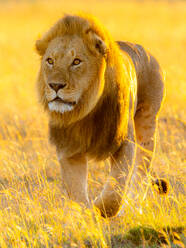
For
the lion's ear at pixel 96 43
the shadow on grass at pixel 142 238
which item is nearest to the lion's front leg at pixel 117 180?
the shadow on grass at pixel 142 238

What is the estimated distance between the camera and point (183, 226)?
3.75 m

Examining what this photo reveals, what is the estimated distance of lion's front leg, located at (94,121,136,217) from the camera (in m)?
4.07

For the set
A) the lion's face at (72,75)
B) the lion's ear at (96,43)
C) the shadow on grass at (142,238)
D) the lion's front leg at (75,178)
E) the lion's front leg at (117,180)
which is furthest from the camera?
the lion's front leg at (75,178)

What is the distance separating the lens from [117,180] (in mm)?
4168

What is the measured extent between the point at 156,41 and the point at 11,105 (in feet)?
32.0

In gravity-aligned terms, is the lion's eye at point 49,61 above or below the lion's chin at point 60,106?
above

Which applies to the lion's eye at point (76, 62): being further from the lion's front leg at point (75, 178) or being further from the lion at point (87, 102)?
the lion's front leg at point (75, 178)

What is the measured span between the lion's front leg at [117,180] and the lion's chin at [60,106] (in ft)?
2.05

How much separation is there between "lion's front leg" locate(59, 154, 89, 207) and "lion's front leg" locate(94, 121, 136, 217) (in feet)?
0.49

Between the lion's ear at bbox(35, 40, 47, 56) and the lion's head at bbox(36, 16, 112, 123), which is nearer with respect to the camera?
the lion's head at bbox(36, 16, 112, 123)

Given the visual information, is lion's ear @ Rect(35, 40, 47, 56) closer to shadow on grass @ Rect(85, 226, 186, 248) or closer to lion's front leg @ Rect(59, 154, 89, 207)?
lion's front leg @ Rect(59, 154, 89, 207)

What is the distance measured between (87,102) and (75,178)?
2.09ft

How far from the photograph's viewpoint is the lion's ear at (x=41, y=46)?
4.14 meters

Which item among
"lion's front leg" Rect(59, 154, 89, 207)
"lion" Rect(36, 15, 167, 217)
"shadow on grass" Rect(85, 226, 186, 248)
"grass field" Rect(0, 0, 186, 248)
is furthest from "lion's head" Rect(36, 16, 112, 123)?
"shadow on grass" Rect(85, 226, 186, 248)
